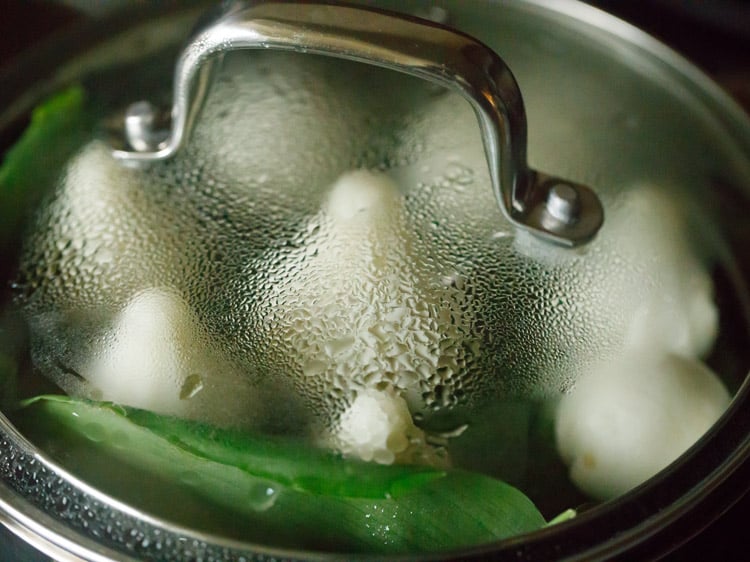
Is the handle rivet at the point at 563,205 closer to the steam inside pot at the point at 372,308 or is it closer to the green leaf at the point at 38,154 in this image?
the steam inside pot at the point at 372,308

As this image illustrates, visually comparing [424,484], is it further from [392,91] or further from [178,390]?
[392,91]

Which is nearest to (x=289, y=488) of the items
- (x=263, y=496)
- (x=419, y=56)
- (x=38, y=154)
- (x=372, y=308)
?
(x=263, y=496)

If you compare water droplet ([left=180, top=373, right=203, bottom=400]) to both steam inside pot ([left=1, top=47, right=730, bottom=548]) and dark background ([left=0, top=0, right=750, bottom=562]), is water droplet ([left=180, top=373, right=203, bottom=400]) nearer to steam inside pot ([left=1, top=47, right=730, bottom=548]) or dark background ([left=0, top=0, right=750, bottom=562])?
steam inside pot ([left=1, top=47, right=730, bottom=548])

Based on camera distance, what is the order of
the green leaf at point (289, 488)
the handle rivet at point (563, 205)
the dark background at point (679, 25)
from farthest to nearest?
the dark background at point (679, 25) → the handle rivet at point (563, 205) → the green leaf at point (289, 488)

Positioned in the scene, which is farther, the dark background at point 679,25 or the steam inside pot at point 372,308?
the dark background at point 679,25

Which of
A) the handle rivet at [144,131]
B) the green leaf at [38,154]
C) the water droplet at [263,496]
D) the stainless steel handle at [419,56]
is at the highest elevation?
the stainless steel handle at [419,56]

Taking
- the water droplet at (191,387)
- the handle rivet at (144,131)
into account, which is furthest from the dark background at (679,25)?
the water droplet at (191,387)

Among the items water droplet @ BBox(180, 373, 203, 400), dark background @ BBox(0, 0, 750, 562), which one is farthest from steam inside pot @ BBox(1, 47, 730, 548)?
dark background @ BBox(0, 0, 750, 562)

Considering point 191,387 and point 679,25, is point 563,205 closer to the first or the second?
point 191,387
